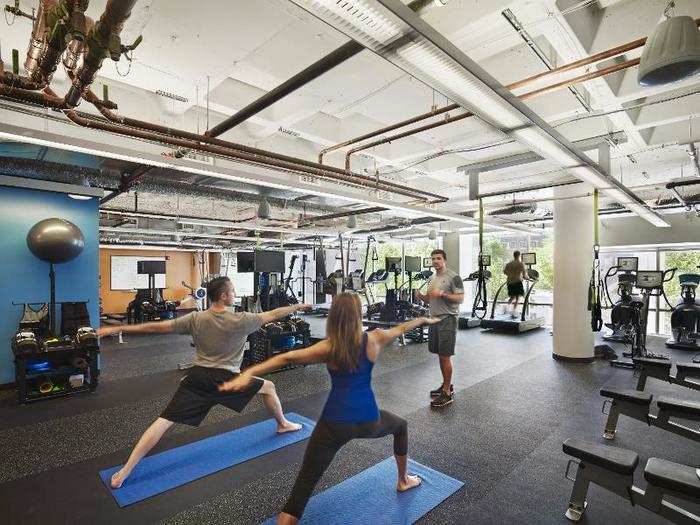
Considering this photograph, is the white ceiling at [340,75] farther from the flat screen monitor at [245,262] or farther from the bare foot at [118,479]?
the bare foot at [118,479]

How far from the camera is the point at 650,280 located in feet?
19.9

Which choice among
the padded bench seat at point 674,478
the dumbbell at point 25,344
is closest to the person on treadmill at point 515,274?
the padded bench seat at point 674,478

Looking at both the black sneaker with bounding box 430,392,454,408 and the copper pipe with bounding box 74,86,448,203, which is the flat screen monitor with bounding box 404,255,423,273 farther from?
the black sneaker with bounding box 430,392,454,408

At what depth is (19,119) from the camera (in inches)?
151

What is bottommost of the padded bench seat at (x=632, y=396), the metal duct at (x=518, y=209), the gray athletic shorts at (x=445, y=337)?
the padded bench seat at (x=632, y=396)

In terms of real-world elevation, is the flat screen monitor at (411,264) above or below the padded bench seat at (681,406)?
above

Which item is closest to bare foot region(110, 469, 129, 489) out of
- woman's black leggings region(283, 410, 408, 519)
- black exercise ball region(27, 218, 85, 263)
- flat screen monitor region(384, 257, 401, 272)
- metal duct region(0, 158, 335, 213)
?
woman's black leggings region(283, 410, 408, 519)

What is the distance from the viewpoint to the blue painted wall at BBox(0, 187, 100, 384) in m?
5.00

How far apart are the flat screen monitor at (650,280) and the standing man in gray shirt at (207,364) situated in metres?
6.09

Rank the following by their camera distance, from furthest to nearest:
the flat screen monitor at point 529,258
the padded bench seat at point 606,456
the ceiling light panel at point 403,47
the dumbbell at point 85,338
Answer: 1. the flat screen monitor at point 529,258
2. the dumbbell at point 85,338
3. the padded bench seat at point 606,456
4. the ceiling light panel at point 403,47

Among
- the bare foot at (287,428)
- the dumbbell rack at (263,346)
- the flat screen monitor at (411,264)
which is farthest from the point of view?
the flat screen monitor at (411,264)

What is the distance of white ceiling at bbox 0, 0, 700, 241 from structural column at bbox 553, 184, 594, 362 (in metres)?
1.05

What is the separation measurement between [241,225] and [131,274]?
9459 millimetres

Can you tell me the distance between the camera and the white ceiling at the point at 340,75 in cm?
257
